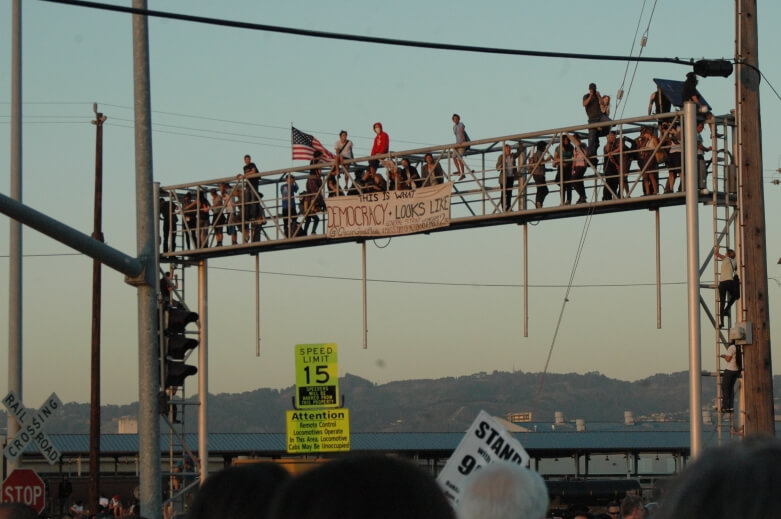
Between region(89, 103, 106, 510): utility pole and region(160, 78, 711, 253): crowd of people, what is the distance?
913cm

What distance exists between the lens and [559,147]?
19.9 m

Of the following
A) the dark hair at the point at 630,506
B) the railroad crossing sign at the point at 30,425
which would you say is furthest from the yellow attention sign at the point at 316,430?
the dark hair at the point at 630,506

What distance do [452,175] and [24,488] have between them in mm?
8244

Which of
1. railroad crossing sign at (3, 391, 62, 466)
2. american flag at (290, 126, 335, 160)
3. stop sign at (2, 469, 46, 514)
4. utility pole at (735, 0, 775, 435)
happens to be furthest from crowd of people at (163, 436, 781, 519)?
american flag at (290, 126, 335, 160)

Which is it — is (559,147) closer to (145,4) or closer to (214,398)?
(145,4)

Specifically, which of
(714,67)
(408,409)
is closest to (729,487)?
(714,67)

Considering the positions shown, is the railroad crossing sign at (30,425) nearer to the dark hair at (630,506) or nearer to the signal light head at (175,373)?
the signal light head at (175,373)

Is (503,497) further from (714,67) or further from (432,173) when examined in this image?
(432,173)

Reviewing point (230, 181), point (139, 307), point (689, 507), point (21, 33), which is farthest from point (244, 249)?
point (689, 507)

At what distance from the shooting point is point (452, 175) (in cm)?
2091

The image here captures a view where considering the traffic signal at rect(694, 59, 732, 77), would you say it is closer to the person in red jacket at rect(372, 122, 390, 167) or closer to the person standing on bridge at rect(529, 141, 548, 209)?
the person standing on bridge at rect(529, 141, 548, 209)

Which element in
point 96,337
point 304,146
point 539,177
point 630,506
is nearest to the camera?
point 630,506

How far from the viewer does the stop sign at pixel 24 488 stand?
16.9 meters

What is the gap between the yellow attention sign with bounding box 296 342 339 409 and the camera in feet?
67.1
